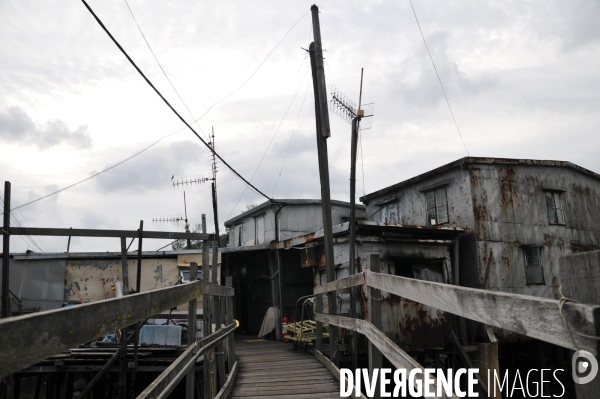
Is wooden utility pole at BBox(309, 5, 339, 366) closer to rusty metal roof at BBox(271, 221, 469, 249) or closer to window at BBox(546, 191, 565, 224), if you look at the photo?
rusty metal roof at BBox(271, 221, 469, 249)

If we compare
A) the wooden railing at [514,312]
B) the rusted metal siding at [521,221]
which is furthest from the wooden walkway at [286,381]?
the rusted metal siding at [521,221]

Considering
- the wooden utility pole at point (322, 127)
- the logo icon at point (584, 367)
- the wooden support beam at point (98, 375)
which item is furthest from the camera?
the wooden utility pole at point (322, 127)

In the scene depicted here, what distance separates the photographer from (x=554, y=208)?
18.7 m

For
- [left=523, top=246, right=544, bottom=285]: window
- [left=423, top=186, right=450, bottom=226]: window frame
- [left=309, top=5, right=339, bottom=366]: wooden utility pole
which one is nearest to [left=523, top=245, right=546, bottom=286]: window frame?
[left=523, top=246, right=544, bottom=285]: window

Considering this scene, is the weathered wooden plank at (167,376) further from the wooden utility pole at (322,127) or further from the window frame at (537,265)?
the window frame at (537,265)

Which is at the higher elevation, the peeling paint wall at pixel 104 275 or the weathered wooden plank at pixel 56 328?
the peeling paint wall at pixel 104 275

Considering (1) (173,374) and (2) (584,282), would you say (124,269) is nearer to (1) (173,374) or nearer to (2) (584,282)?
(1) (173,374)

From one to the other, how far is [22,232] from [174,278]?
8232 mm

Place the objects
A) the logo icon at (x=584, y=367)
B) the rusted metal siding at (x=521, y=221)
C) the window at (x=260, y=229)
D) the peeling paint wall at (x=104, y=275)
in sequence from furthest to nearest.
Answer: the window at (x=260, y=229)
the rusted metal siding at (x=521, y=221)
the peeling paint wall at (x=104, y=275)
the logo icon at (x=584, y=367)

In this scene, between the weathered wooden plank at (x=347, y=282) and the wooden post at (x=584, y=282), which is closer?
the wooden post at (x=584, y=282)

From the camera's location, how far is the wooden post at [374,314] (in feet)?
13.3

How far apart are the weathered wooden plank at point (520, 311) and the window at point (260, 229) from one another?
789 inches

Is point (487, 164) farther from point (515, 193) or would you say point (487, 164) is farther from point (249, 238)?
point (249, 238)

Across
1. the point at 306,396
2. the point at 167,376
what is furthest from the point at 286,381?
the point at 167,376
